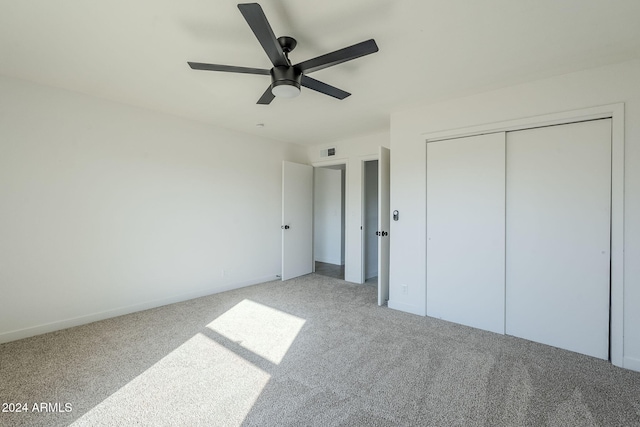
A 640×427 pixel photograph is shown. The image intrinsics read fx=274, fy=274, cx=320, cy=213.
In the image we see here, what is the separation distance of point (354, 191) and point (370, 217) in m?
0.70

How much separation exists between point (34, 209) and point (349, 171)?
3950 mm

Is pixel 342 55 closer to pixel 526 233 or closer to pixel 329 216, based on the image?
pixel 526 233

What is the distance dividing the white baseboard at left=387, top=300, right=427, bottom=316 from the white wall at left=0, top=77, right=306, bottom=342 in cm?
229

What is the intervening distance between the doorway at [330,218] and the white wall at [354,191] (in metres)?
1.23

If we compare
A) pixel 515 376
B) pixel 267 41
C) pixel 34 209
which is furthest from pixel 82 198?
pixel 515 376

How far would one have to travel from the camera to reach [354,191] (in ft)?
15.4

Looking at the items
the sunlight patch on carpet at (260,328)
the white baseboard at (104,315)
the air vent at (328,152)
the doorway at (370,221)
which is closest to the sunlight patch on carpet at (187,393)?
the sunlight patch on carpet at (260,328)

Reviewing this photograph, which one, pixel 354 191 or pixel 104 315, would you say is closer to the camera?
pixel 104 315

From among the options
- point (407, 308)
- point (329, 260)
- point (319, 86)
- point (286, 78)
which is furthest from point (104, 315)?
point (329, 260)

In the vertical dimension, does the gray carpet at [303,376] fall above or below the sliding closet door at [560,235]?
below

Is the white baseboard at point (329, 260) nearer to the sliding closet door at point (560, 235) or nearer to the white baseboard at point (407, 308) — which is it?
the white baseboard at point (407, 308)

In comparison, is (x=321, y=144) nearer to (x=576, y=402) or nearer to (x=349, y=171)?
(x=349, y=171)

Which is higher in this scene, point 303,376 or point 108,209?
point 108,209

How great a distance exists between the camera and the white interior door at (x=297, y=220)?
15.6ft
